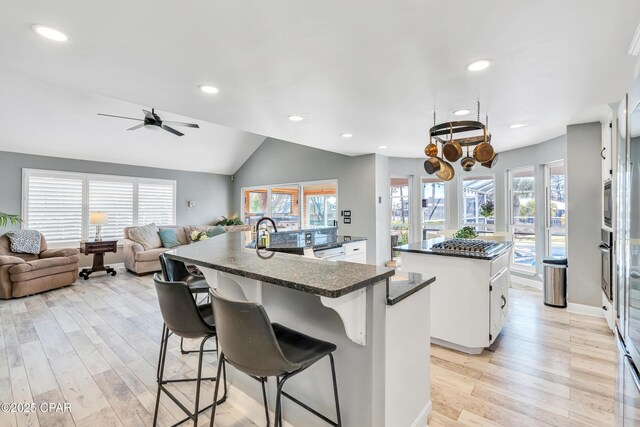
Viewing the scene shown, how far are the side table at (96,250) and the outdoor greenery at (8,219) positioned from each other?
3.27ft

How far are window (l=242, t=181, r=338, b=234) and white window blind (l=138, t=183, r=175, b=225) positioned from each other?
1.87m

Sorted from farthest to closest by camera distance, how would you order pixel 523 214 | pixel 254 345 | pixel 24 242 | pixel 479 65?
pixel 523 214
pixel 24 242
pixel 479 65
pixel 254 345

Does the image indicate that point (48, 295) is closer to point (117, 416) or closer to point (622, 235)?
point (117, 416)

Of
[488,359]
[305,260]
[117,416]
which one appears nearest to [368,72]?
[305,260]

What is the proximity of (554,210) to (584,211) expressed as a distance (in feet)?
4.01

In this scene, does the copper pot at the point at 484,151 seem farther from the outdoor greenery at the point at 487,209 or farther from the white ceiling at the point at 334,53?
the outdoor greenery at the point at 487,209

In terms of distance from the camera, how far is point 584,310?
3637 millimetres

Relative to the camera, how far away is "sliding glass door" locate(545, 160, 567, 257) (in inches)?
183

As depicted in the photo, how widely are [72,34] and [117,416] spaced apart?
2327 mm

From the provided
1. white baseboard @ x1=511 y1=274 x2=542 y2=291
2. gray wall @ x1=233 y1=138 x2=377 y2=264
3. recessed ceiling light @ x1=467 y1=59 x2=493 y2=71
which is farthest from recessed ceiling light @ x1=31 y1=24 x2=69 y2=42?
white baseboard @ x1=511 y1=274 x2=542 y2=291

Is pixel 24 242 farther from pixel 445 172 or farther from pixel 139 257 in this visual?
pixel 445 172

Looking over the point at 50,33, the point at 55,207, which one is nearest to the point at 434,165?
the point at 50,33

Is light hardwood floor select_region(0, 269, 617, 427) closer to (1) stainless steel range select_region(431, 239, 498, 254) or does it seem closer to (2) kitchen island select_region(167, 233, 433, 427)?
(2) kitchen island select_region(167, 233, 433, 427)

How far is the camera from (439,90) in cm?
258
